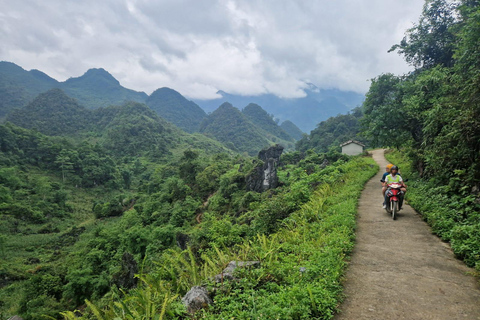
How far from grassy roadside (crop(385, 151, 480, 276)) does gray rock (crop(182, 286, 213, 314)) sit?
176 inches

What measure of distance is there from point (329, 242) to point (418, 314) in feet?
7.00

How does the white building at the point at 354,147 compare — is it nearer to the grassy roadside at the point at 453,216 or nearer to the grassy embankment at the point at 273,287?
the grassy roadside at the point at 453,216

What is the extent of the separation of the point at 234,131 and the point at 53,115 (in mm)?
81802

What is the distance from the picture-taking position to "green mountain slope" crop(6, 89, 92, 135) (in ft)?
285

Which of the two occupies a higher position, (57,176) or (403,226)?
(403,226)

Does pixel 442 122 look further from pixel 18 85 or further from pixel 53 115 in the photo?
pixel 18 85

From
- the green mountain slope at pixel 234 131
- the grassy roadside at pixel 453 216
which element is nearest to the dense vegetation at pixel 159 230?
the grassy roadside at pixel 453 216

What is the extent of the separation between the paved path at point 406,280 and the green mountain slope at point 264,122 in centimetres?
14782

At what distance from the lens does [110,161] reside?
58.6 meters

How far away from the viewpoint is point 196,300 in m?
3.45

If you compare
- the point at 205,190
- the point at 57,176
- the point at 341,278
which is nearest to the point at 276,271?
the point at 341,278

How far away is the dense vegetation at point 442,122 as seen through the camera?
6.02 m

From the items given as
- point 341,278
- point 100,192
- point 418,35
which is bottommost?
point 100,192

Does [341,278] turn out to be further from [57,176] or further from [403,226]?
[57,176]
